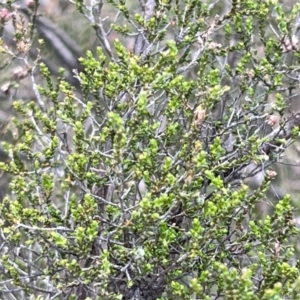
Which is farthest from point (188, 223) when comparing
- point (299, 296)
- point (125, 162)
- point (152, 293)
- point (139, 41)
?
point (139, 41)

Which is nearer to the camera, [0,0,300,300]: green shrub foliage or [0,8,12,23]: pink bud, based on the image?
[0,0,300,300]: green shrub foliage

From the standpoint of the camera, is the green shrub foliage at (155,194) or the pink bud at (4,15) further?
the pink bud at (4,15)

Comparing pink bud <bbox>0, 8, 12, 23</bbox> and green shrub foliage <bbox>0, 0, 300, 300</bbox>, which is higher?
pink bud <bbox>0, 8, 12, 23</bbox>

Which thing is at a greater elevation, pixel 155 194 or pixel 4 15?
pixel 4 15

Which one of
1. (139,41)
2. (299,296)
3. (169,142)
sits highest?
(139,41)

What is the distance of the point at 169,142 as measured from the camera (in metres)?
1.91

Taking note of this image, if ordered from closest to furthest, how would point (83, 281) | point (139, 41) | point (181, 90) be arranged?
1. point (83, 281)
2. point (181, 90)
3. point (139, 41)

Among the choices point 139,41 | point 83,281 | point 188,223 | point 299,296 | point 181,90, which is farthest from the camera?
point 139,41

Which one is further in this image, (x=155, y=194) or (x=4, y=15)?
(x=4, y=15)

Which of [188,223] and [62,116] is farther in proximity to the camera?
[188,223]

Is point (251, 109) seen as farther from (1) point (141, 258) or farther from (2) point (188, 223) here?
(1) point (141, 258)

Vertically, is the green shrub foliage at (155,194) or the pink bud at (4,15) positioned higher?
the pink bud at (4,15)

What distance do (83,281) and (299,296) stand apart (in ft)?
2.02

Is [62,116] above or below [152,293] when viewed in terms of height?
above
